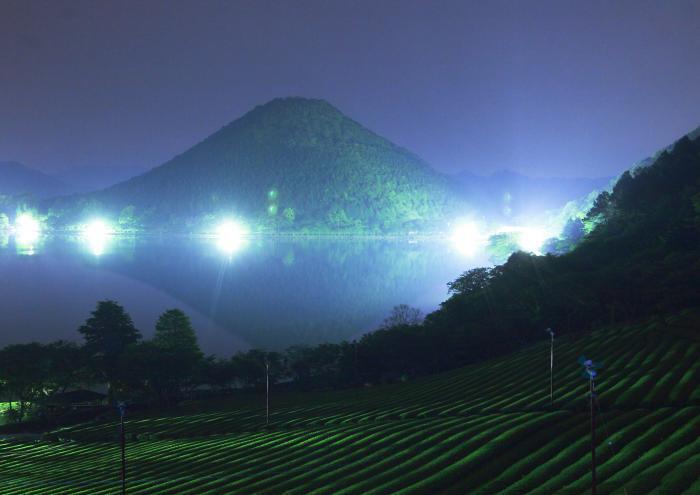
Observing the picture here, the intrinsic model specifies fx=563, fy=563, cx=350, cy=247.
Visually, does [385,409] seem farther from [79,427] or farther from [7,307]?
[7,307]

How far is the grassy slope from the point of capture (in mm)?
25870

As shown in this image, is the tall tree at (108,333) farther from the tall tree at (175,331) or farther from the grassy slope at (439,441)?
the grassy slope at (439,441)

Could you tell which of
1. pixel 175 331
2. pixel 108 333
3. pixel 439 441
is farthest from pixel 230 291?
pixel 439 441

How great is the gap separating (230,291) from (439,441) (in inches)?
4153

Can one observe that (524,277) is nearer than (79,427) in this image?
No

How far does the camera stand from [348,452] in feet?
108

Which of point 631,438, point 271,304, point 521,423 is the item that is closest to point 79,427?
point 521,423

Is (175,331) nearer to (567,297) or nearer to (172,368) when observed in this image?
(172,368)

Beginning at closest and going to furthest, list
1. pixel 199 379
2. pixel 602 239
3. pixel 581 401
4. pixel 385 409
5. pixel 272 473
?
pixel 272 473 → pixel 581 401 → pixel 385 409 → pixel 199 379 → pixel 602 239

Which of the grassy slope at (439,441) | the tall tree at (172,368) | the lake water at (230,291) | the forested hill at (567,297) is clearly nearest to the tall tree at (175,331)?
the tall tree at (172,368)

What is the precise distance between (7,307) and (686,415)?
113920mm

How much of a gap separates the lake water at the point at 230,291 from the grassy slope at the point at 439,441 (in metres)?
37.3

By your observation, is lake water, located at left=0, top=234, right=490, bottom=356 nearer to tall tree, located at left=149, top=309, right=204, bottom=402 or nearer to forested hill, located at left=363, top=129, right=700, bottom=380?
tall tree, located at left=149, top=309, right=204, bottom=402

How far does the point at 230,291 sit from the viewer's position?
132000 mm
